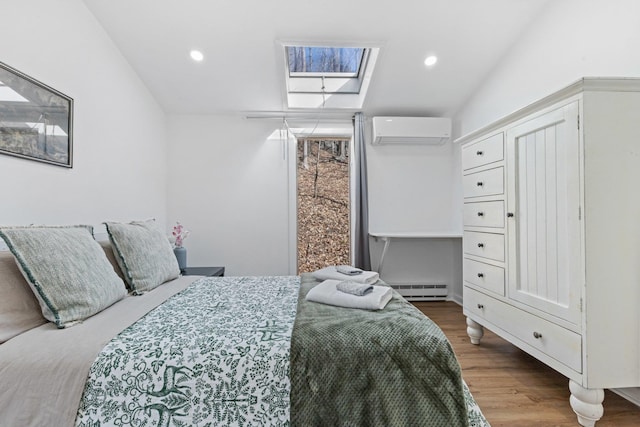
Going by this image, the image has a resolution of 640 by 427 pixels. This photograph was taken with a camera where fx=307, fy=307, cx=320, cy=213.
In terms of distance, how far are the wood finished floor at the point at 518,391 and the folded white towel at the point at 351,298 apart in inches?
32.3

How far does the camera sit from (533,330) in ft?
5.64

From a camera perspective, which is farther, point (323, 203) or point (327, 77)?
point (323, 203)

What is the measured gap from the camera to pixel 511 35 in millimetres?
2572

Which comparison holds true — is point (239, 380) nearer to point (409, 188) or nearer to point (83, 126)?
point (83, 126)

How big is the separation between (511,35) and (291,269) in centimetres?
303

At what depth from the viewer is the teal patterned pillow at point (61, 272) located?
120cm

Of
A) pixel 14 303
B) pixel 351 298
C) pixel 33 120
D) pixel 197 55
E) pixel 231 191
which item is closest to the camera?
pixel 14 303

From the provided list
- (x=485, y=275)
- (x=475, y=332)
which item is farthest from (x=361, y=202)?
(x=475, y=332)

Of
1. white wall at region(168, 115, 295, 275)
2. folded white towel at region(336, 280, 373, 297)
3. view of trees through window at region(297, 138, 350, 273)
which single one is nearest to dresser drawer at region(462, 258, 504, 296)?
folded white towel at region(336, 280, 373, 297)

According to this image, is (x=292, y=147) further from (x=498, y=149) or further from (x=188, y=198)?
(x=498, y=149)

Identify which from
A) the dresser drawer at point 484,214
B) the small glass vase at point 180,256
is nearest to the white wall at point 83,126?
the small glass vase at point 180,256

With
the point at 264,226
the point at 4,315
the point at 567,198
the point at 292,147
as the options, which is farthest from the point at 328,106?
the point at 4,315

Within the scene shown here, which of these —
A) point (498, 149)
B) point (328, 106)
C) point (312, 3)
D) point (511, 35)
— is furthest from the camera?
point (328, 106)

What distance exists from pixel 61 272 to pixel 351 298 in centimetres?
122
